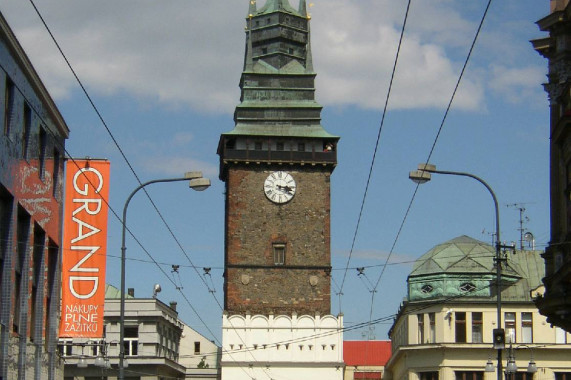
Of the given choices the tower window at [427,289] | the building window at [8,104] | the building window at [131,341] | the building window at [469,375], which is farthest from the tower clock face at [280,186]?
the building window at [8,104]

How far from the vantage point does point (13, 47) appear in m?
30.2

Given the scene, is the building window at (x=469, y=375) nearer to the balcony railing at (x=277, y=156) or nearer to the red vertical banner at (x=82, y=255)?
the balcony railing at (x=277, y=156)

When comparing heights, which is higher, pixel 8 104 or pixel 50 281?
pixel 8 104

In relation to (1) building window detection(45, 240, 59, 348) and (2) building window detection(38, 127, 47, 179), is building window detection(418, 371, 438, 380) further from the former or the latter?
(2) building window detection(38, 127, 47, 179)

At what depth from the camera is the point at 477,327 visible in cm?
7231

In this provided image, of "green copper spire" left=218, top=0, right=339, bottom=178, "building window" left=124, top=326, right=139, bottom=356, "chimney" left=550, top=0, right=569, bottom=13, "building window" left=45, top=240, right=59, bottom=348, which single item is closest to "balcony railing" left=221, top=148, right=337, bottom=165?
"green copper spire" left=218, top=0, right=339, bottom=178

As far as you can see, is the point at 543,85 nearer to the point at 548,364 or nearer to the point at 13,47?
the point at 13,47

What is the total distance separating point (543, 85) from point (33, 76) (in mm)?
13875

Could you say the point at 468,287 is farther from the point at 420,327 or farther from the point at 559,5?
the point at 559,5

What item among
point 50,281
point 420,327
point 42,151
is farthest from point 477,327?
point 42,151

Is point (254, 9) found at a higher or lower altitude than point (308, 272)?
higher

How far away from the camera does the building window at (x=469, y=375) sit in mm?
70812

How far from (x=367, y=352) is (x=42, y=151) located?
108m

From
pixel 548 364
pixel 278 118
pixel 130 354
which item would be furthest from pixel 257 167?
pixel 548 364
